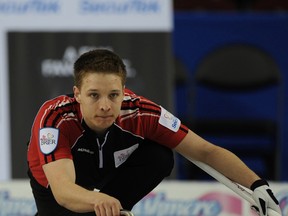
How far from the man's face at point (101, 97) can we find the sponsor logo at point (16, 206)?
1.76 m

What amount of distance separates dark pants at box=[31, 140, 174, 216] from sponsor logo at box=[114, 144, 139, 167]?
0.08ft

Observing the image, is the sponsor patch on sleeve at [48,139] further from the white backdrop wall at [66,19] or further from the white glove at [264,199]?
the white backdrop wall at [66,19]

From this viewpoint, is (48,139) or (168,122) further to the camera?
(168,122)

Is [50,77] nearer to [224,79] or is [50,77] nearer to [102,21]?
[102,21]

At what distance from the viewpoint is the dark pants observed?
3.65m

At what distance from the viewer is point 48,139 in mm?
3301

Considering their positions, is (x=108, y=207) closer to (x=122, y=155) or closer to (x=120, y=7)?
(x=122, y=155)

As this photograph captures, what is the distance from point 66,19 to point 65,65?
0.88 ft

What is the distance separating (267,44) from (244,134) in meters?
0.67

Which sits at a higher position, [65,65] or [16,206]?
[65,65]

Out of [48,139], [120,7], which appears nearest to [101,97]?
[48,139]

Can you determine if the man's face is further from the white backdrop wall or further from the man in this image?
the white backdrop wall

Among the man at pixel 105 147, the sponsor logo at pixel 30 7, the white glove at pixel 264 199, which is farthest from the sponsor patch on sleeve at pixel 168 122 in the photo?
the sponsor logo at pixel 30 7

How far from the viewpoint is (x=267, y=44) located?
6.46 metres
